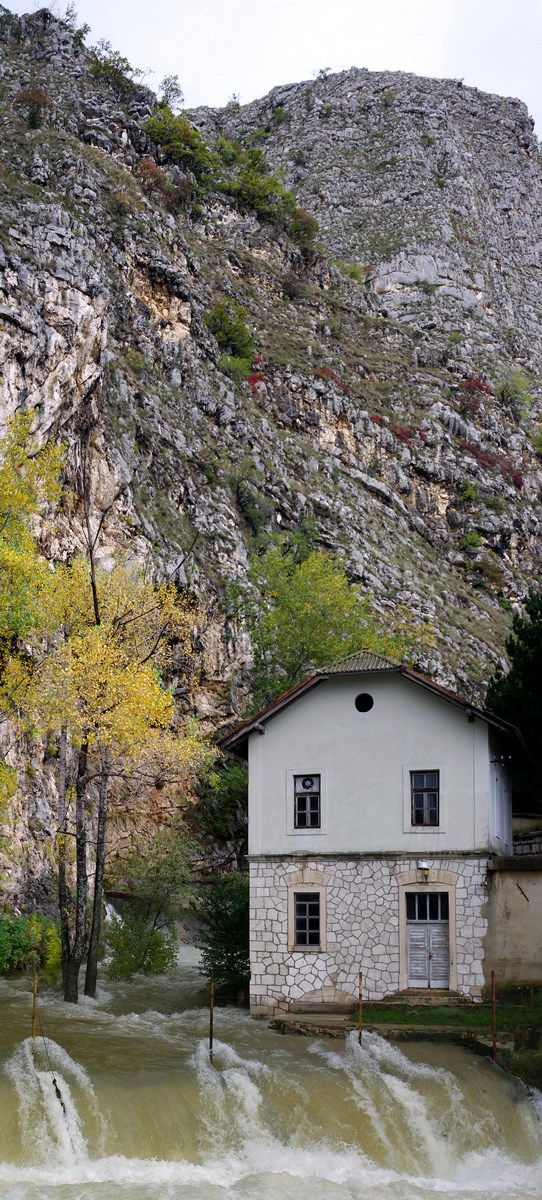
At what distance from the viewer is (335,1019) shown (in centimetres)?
2800

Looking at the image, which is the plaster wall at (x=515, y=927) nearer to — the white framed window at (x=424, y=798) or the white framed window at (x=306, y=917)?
the white framed window at (x=424, y=798)

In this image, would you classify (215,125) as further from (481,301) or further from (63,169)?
(63,169)

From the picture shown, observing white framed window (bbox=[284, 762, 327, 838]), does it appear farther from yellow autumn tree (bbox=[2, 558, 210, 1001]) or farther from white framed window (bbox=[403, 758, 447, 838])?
yellow autumn tree (bbox=[2, 558, 210, 1001])

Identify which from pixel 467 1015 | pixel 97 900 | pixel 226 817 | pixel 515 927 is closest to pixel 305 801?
pixel 97 900

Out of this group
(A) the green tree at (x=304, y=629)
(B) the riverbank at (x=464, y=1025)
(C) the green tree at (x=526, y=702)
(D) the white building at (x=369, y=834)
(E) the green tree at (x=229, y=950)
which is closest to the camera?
(B) the riverbank at (x=464, y=1025)

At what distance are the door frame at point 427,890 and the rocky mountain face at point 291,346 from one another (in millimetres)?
21640

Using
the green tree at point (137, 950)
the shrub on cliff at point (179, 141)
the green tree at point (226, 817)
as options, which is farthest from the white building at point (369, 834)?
the shrub on cliff at point (179, 141)

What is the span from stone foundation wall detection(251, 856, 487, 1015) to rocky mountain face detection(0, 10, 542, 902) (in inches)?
777

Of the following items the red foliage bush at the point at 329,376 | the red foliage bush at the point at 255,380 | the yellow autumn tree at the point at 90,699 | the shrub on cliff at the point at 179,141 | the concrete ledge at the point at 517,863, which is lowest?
the concrete ledge at the point at 517,863

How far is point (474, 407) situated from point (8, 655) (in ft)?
233

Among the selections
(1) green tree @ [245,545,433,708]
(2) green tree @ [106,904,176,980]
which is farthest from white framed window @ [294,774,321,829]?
(1) green tree @ [245,545,433,708]

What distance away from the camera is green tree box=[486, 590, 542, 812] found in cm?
3694

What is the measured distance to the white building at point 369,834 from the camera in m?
29.2

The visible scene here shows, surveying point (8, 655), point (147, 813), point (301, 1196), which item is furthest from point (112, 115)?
point (301, 1196)
